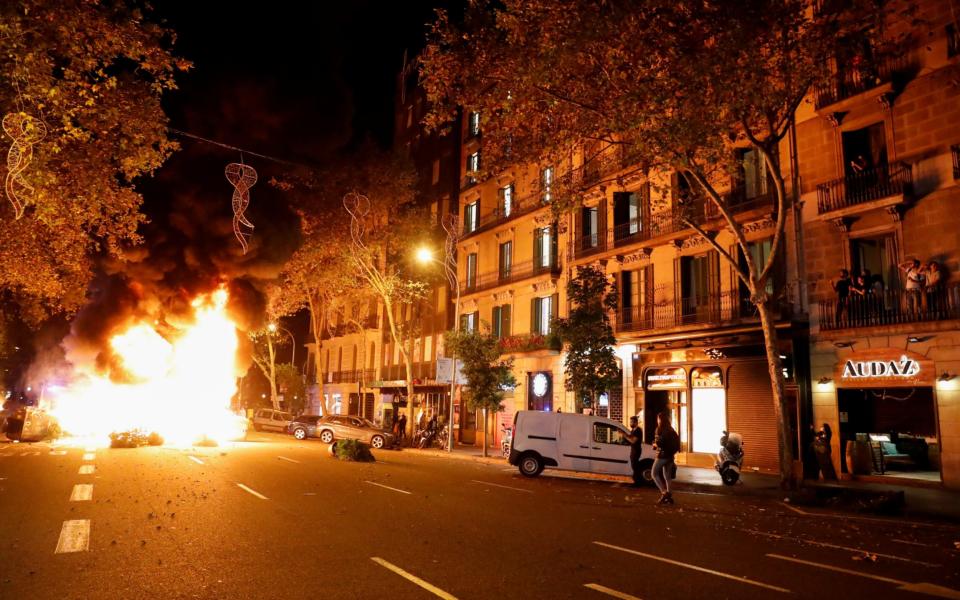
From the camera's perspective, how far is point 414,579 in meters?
6.13

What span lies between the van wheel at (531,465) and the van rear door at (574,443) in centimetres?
64

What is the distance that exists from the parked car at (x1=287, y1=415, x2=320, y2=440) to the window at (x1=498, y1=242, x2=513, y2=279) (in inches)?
512

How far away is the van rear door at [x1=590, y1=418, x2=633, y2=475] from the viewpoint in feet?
57.7

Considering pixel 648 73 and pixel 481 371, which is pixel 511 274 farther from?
pixel 648 73

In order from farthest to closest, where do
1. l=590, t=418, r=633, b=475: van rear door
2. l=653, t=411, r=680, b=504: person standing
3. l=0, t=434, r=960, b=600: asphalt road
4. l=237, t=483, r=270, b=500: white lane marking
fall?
l=590, t=418, r=633, b=475: van rear door < l=653, t=411, r=680, b=504: person standing < l=237, t=483, r=270, b=500: white lane marking < l=0, t=434, r=960, b=600: asphalt road

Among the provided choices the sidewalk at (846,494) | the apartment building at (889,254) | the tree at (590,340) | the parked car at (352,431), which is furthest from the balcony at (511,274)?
the sidewalk at (846,494)

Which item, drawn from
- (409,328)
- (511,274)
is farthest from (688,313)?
(409,328)

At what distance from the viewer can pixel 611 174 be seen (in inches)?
1078

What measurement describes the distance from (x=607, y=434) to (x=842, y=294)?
850 centimetres

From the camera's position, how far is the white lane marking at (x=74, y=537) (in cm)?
712

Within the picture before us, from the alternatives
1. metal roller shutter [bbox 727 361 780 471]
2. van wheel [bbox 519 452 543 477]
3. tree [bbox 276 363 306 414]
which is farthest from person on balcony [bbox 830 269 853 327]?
tree [bbox 276 363 306 414]

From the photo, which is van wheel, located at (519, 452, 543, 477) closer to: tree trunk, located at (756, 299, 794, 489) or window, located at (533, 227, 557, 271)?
tree trunk, located at (756, 299, 794, 489)

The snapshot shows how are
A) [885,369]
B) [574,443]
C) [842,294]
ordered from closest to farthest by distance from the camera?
[574,443]
[885,369]
[842,294]

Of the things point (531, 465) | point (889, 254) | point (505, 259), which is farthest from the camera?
point (505, 259)
